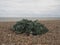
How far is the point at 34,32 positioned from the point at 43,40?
0.65 meters

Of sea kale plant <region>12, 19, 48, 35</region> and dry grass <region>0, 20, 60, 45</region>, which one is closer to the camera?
dry grass <region>0, 20, 60, 45</region>

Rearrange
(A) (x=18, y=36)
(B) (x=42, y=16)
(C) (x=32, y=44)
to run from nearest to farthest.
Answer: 1. (C) (x=32, y=44)
2. (A) (x=18, y=36)
3. (B) (x=42, y=16)

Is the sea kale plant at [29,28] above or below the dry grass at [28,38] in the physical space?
above

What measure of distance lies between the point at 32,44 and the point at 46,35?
0.76m

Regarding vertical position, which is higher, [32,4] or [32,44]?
[32,4]

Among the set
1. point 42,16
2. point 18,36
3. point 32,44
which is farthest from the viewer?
point 42,16

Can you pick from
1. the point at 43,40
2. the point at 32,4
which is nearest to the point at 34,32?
the point at 43,40

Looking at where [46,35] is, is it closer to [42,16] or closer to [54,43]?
[54,43]

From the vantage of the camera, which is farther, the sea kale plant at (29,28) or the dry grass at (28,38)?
the sea kale plant at (29,28)

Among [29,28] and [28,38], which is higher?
[29,28]

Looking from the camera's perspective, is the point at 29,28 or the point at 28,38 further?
the point at 29,28

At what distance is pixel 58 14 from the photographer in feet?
27.5

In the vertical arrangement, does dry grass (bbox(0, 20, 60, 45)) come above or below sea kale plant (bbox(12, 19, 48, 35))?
below

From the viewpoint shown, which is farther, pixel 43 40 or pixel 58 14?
pixel 58 14
